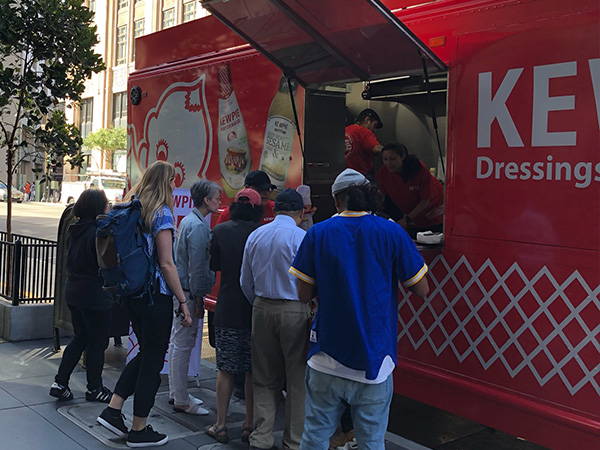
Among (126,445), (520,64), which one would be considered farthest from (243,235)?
(520,64)

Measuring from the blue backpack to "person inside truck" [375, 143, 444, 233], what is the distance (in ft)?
6.66

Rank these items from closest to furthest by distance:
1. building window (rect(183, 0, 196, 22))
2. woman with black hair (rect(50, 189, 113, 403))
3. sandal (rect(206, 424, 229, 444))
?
sandal (rect(206, 424, 229, 444)) < woman with black hair (rect(50, 189, 113, 403)) < building window (rect(183, 0, 196, 22))

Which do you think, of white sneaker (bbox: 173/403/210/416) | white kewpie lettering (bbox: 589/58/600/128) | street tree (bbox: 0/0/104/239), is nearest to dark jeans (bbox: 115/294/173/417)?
white sneaker (bbox: 173/403/210/416)

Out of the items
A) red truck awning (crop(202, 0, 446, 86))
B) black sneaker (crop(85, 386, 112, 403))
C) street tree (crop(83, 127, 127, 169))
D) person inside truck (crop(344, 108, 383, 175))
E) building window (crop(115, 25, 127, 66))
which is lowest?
black sneaker (crop(85, 386, 112, 403))

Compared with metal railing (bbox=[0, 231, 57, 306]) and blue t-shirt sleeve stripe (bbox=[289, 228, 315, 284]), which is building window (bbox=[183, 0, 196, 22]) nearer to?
metal railing (bbox=[0, 231, 57, 306])

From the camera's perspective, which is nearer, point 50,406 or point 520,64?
point 520,64

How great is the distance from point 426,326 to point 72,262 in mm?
2895

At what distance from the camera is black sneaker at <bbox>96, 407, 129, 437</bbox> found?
15.7 ft

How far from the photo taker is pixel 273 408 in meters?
4.56

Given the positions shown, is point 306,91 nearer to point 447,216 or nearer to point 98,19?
point 447,216

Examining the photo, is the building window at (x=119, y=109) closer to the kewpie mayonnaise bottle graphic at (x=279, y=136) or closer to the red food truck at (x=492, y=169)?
the kewpie mayonnaise bottle graphic at (x=279, y=136)

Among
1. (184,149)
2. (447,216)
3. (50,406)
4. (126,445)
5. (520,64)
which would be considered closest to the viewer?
(520,64)

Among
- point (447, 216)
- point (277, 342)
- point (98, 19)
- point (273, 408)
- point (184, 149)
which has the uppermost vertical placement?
point (98, 19)

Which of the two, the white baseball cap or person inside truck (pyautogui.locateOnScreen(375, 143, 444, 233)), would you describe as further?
person inside truck (pyautogui.locateOnScreen(375, 143, 444, 233))
